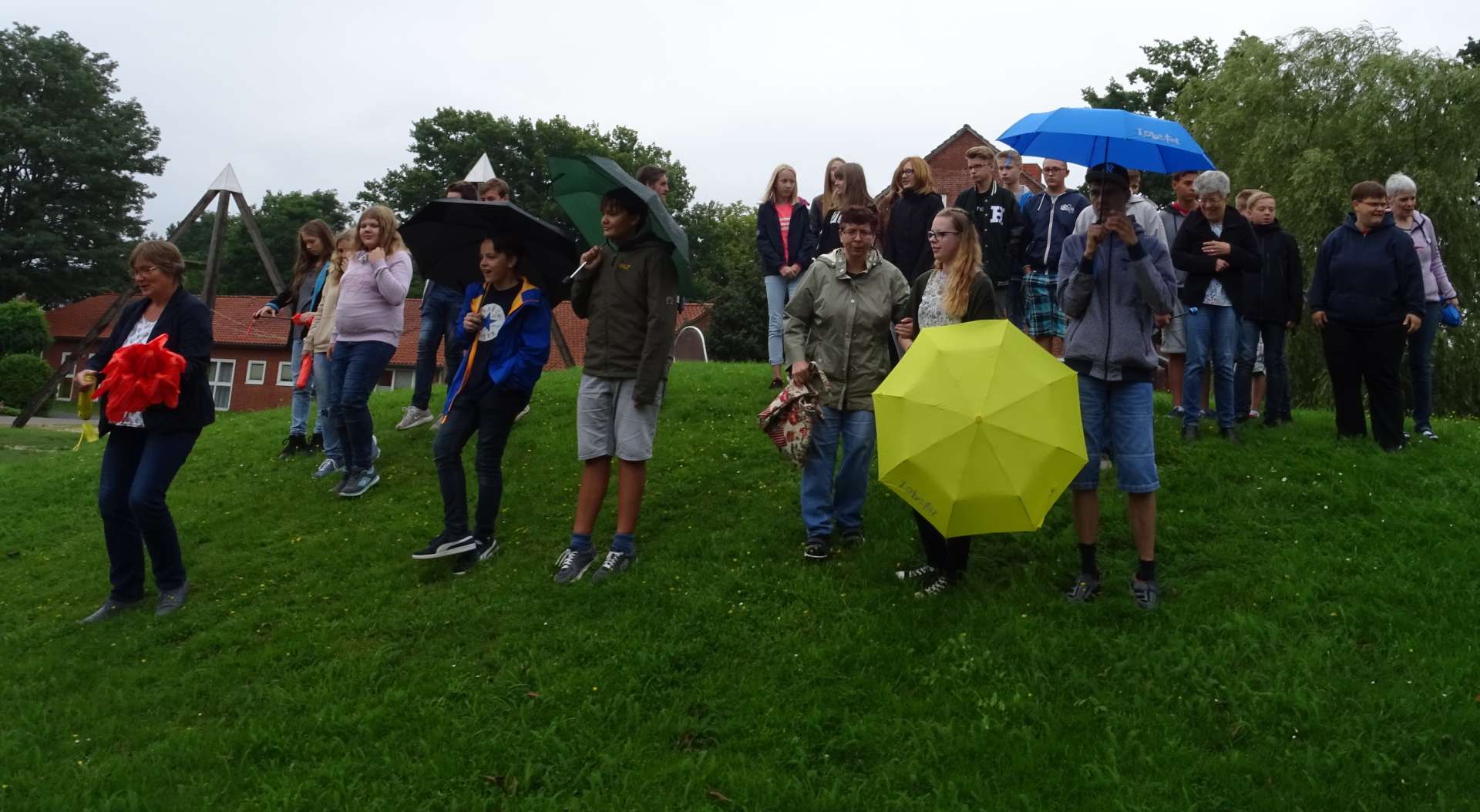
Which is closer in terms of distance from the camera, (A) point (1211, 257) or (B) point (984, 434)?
(B) point (984, 434)

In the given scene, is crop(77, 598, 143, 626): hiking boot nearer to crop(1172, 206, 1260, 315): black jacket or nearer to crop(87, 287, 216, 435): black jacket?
crop(87, 287, 216, 435): black jacket

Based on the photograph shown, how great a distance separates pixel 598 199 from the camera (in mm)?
6516

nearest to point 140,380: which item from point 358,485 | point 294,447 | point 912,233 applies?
point 358,485

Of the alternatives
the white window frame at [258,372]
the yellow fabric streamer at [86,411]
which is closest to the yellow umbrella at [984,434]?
the yellow fabric streamer at [86,411]

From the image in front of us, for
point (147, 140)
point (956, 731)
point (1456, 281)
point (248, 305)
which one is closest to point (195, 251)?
point (147, 140)

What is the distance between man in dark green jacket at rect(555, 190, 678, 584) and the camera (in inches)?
247

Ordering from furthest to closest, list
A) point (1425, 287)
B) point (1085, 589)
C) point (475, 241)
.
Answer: point (1425, 287) < point (475, 241) < point (1085, 589)

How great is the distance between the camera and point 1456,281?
19.2 meters

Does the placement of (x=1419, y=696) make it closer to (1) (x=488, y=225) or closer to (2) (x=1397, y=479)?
(2) (x=1397, y=479)

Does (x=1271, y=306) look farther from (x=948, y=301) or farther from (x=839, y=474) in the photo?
(x=839, y=474)

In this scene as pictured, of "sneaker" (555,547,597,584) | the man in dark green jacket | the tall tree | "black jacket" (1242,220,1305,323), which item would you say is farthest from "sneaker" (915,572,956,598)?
the tall tree

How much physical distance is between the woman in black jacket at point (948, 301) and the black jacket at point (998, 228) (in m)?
2.11

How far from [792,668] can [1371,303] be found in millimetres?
5599

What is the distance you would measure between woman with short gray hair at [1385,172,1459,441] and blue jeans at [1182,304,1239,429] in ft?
4.73
